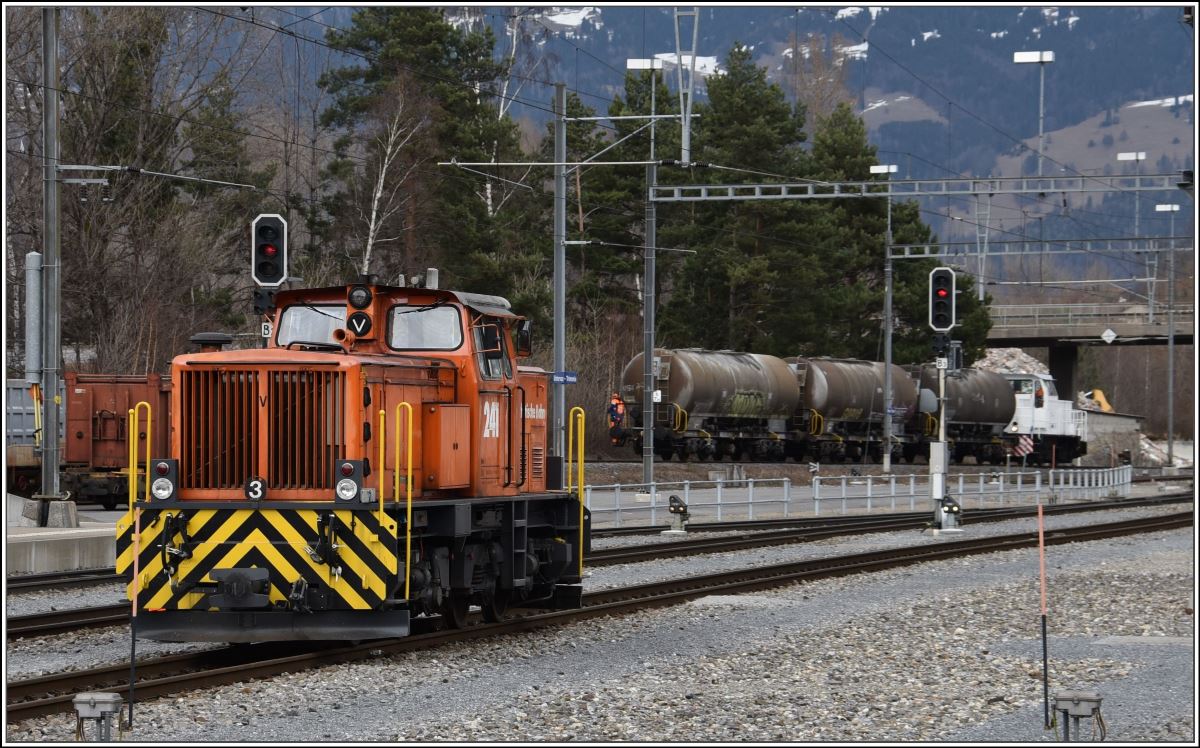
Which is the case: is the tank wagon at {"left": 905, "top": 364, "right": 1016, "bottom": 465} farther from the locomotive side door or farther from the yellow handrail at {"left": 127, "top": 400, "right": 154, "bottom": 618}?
the yellow handrail at {"left": 127, "top": 400, "right": 154, "bottom": 618}

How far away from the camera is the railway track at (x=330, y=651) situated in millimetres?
11562

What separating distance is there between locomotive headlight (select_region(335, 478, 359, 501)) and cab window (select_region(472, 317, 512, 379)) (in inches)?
91.7

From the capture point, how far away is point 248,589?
12.2m

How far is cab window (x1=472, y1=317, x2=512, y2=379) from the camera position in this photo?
47.6 feet

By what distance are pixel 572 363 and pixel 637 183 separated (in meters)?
11.1

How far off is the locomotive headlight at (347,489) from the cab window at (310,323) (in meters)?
1.91

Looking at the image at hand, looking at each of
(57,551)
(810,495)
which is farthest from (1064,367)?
(57,551)

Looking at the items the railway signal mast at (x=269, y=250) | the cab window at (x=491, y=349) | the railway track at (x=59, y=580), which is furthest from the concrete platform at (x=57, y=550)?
the cab window at (x=491, y=349)

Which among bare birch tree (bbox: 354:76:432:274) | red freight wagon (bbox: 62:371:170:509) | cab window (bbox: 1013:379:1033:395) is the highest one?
bare birch tree (bbox: 354:76:432:274)

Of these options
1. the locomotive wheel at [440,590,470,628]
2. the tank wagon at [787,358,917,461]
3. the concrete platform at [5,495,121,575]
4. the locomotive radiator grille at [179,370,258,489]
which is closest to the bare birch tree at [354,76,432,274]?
the tank wagon at [787,358,917,461]

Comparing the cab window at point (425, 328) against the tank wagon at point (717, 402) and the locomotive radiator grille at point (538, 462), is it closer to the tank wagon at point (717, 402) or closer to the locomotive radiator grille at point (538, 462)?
the locomotive radiator grille at point (538, 462)

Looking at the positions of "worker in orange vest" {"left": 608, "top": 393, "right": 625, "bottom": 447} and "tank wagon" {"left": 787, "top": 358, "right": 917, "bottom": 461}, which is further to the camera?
"tank wagon" {"left": 787, "top": 358, "right": 917, "bottom": 461}

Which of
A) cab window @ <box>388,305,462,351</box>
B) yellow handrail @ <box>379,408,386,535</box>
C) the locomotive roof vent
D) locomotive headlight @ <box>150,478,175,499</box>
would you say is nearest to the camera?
yellow handrail @ <box>379,408,386,535</box>

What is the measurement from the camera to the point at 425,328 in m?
14.2
